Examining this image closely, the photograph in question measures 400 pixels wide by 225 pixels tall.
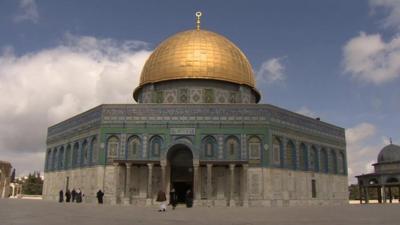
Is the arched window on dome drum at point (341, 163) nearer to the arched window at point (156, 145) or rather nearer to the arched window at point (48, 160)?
the arched window at point (156, 145)

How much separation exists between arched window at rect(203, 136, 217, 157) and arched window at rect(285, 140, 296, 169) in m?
5.02

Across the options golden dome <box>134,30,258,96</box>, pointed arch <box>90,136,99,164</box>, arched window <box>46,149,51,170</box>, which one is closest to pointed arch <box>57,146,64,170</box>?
arched window <box>46,149,51,170</box>

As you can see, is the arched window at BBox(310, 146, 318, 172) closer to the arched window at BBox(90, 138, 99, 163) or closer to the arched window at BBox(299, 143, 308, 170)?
the arched window at BBox(299, 143, 308, 170)

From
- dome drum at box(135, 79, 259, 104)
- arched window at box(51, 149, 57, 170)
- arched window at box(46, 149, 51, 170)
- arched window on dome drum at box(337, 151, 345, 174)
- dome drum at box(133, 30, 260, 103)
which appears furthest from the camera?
arched window at box(46, 149, 51, 170)

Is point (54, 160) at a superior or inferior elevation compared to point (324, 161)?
superior

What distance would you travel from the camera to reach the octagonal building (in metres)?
25.7

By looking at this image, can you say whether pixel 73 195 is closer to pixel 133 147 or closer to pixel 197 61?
pixel 133 147

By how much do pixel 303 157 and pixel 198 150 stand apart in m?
8.02

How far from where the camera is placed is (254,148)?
26.4m

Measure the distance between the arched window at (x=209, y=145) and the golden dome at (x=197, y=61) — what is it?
18.4 feet

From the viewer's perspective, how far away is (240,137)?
86.5ft

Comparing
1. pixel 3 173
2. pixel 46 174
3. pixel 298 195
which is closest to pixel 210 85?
pixel 298 195

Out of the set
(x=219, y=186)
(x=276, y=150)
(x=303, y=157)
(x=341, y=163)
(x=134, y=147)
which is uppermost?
(x=134, y=147)

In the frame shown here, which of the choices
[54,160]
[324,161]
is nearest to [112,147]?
[54,160]
